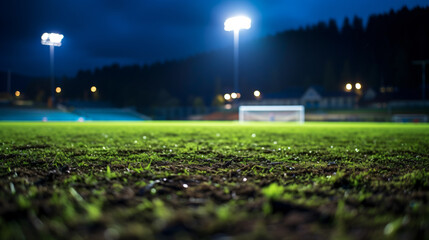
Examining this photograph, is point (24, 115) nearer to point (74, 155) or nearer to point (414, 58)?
point (74, 155)

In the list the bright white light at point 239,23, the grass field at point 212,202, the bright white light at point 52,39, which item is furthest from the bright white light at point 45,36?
the grass field at point 212,202

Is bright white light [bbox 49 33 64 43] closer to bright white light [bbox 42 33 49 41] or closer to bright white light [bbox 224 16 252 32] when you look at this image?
bright white light [bbox 42 33 49 41]

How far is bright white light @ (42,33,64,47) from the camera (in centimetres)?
3788

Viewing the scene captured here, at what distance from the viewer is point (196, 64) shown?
392ft

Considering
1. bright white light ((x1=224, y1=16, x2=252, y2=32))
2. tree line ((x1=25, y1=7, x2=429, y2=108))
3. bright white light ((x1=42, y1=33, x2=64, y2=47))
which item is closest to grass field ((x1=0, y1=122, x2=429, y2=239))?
bright white light ((x1=224, y1=16, x2=252, y2=32))

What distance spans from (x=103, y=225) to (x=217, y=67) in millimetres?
116292

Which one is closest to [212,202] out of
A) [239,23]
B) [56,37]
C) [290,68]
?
[239,23]

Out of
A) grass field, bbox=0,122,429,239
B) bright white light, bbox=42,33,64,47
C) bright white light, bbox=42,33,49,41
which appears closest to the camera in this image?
grass field, bbox=0,122,429,239

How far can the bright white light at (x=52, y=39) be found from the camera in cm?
3788

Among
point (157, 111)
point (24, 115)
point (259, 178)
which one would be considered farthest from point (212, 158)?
point (157, 111)

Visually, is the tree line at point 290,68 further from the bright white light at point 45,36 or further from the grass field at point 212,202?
the grass field at point 212,202

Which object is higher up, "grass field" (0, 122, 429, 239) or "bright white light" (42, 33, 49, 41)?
"bright white light" (42, 33, 49, 41)

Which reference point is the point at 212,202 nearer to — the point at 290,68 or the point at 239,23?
the point at 239,23

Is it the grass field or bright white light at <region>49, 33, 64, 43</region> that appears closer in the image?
the grass field
